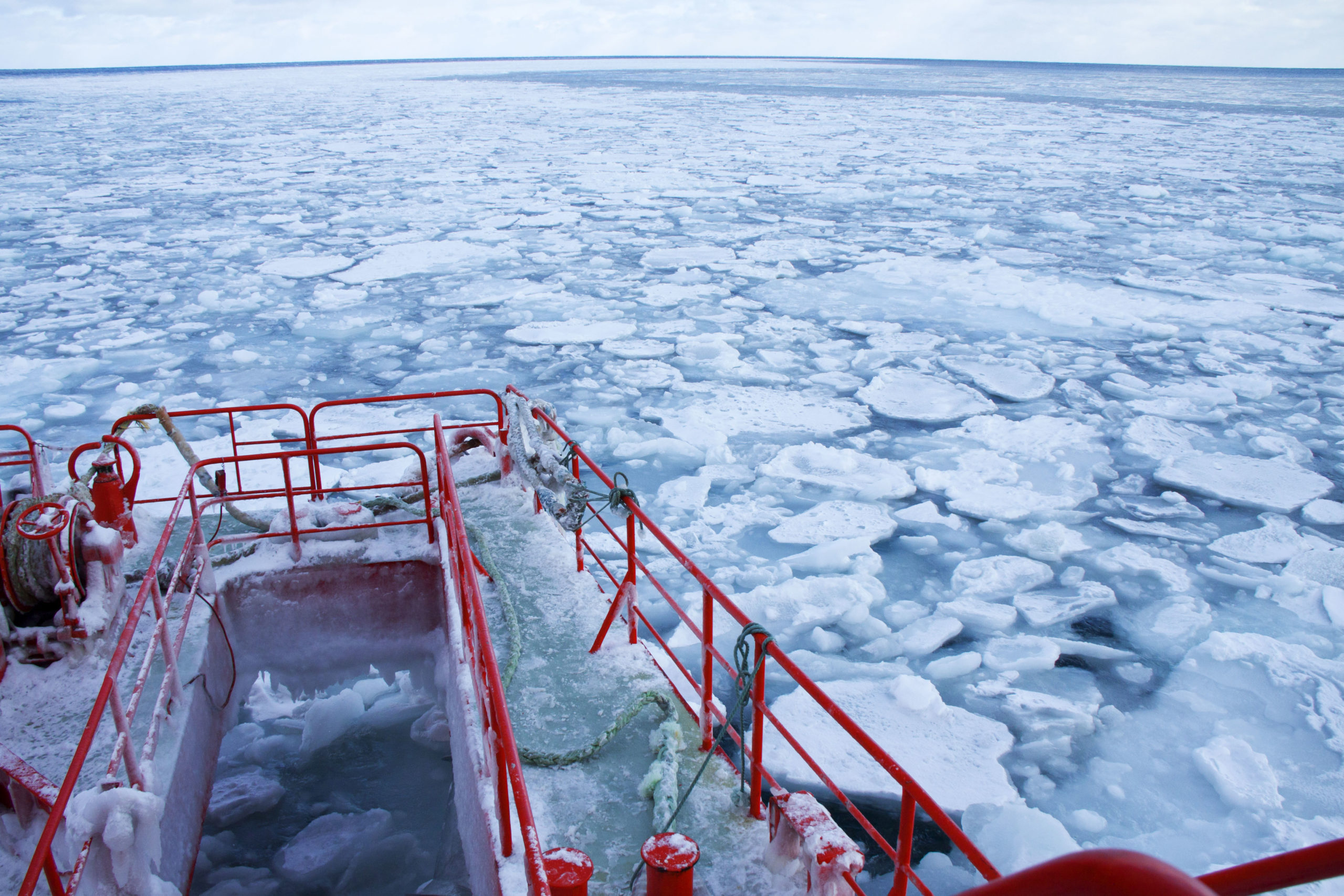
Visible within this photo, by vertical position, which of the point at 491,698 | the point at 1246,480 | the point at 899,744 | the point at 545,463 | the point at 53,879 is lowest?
the point at 899,744

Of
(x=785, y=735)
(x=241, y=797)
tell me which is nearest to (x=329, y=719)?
(x=241, y=797)

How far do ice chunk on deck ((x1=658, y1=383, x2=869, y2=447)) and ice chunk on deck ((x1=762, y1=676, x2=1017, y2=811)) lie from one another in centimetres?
252

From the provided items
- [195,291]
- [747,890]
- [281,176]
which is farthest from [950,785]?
[281,176]

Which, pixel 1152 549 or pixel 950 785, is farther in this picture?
pixel 1152 549

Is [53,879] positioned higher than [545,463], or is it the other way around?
[545,463]

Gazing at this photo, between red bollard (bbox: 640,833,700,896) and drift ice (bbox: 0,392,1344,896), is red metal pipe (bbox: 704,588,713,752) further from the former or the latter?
red bollard (bbox: 640,833,700,896)

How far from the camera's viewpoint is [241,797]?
349 centimetres

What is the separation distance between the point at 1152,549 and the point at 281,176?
1640 cm

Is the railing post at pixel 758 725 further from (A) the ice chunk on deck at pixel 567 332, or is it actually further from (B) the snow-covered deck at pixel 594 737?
(A) the ice chunk on deck at pixel 567 332

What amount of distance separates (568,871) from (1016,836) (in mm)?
1642

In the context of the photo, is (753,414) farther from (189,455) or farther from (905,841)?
(905,841)

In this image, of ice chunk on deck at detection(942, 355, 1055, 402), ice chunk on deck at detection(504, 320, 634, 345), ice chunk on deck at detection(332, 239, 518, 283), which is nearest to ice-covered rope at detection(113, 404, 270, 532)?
ice chunk on deck at detection(504, 320, 634, 345)

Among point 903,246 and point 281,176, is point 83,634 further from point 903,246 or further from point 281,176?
point 281,176

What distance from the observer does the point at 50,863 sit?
1823 millimetres
